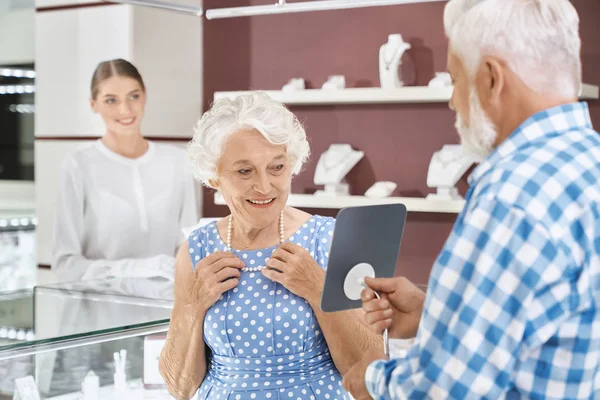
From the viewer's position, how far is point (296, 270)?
6.61 ft

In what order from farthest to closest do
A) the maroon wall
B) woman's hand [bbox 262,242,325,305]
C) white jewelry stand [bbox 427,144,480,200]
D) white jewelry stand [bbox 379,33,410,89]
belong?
the maroon wall < white jewelry stand [bbox 379,33,410,89] < white jewelry stand [bbox 427,144,480,200] < woman's hand [bbox 262,242,325,305]

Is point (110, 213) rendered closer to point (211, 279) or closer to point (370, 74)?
point (370, 74)

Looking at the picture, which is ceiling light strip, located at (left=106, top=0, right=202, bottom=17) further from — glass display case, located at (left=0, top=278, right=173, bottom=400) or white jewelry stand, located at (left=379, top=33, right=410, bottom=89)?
white jewelry stand, located at (left=379, top=33, right=410, bottom=89)

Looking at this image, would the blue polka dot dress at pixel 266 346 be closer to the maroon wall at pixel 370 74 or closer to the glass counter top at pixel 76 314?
the glass counter top at pixel 76 314

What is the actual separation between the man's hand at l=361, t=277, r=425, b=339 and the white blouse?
2902 mm

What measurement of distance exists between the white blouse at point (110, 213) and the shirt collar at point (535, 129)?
3.30 m

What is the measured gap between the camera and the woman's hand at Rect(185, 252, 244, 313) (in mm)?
2020

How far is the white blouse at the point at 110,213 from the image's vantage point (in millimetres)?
4582

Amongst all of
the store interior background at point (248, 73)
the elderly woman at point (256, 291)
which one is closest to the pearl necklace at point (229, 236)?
the elderly woman at point (256, 291)

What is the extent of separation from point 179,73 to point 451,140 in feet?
5.56

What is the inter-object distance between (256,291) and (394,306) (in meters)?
0.43

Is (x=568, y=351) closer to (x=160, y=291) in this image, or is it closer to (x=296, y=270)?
(x=296, y=270)

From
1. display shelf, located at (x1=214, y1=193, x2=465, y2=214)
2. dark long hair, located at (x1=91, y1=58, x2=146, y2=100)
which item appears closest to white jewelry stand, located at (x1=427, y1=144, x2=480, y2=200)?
display shelf, located at (x1=214, y1=193, x2=465, y2=214)

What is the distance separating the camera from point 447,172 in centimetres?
434
